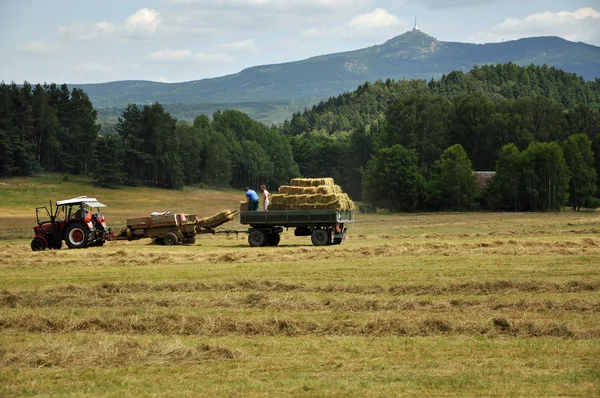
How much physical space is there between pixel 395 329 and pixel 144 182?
9850 cm

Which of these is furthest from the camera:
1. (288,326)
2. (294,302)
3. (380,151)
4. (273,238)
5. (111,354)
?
(380,151)

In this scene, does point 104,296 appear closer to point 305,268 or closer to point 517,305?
point 305,268

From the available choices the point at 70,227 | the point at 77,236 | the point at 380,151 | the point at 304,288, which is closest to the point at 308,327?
the point at 304,288

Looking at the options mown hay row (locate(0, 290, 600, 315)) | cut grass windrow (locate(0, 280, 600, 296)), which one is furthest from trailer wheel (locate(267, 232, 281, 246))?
mown hay row (locate(0, 290, 600, 315))

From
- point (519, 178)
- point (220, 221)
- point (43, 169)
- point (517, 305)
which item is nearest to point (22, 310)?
point (517, 305)

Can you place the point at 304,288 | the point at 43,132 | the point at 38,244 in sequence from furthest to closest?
1. the point at 43,132
2. the point at 38,244
3. the point at 304,288

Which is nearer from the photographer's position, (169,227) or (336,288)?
(336,288)

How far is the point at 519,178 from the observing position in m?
83.2

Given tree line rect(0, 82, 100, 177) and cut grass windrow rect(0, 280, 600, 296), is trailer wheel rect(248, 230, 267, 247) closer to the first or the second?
cut grass windrow rect(0, 280, 600, 296)

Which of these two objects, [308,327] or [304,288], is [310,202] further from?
[308,327]

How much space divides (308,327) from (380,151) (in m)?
75.6

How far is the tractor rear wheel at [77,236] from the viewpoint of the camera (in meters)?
34.1

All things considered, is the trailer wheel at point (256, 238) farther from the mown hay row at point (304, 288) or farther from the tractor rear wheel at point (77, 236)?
the mown hay row at point (304, 288)

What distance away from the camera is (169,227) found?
3512cm
